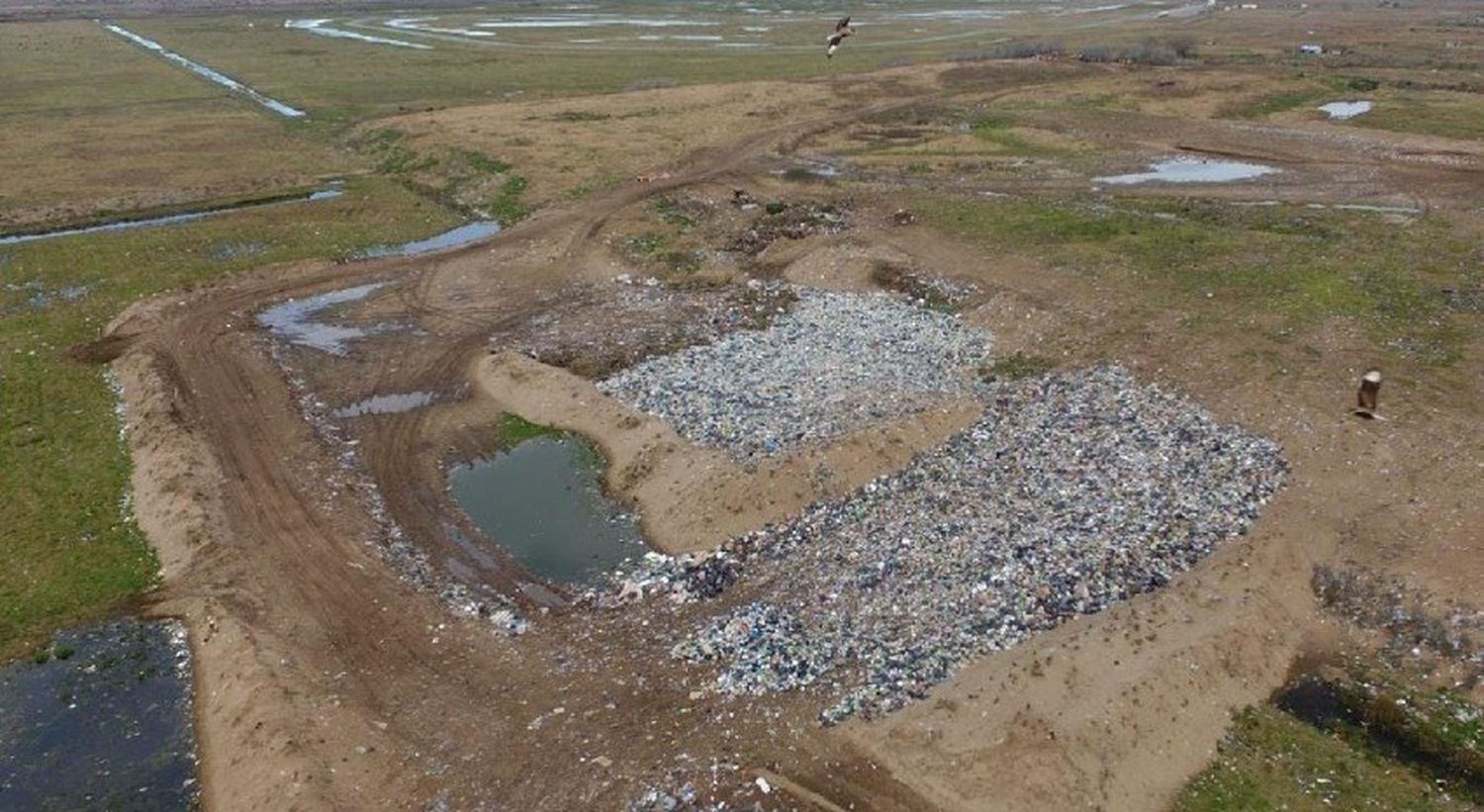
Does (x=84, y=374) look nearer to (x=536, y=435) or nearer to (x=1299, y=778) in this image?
(x=536, y=435)

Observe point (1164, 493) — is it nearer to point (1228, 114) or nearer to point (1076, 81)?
point (1228, 114)

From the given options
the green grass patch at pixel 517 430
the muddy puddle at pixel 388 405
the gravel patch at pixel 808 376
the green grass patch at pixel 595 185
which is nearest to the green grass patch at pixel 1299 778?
the gravel patch at pixel 808 376

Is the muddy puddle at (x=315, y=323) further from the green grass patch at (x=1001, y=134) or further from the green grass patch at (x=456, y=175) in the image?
the green grass patch at (x=1001, y=134)

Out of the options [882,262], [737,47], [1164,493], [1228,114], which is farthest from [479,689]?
[737,47]

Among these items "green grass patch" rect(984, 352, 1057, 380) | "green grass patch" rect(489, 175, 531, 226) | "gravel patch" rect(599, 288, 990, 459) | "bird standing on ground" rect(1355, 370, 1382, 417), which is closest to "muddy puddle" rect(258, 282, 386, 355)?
"green grass patch" rect(489, 175, 531, 226)

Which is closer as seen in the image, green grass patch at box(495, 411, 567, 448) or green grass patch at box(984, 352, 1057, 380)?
green grass patch at box(495, 411, 567, 448)

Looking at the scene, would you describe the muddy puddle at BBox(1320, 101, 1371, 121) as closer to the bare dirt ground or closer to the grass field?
the bare dirt ground
